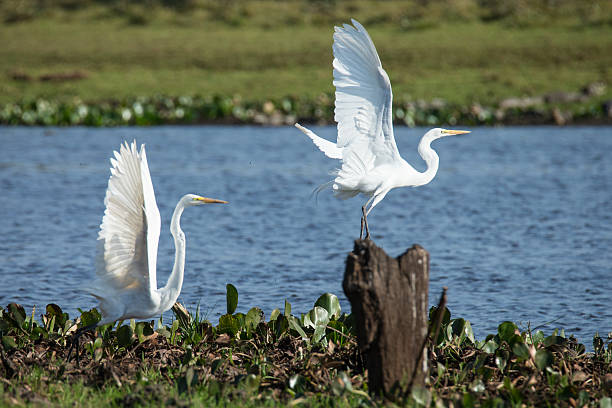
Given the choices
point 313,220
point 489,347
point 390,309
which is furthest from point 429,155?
point 313,220

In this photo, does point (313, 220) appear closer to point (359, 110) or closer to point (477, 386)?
point (359, 110)

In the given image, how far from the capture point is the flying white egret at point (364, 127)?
5.37m

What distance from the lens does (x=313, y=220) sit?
10.1 metres

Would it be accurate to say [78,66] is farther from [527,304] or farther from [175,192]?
[527,304]

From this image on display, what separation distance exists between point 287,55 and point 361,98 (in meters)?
18.5

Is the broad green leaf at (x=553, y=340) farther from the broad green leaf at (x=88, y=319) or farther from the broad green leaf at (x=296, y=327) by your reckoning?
the broad green leaf at (x=88, y=319)

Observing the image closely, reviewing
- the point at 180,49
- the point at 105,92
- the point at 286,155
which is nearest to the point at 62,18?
the point at 180,49

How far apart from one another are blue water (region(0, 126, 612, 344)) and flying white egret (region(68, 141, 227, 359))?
0.79 feet

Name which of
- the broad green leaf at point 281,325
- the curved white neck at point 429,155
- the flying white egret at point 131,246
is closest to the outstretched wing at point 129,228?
the flying white egret at point 131,246

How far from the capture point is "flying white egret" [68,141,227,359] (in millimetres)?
4395

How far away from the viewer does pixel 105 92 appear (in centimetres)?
2041

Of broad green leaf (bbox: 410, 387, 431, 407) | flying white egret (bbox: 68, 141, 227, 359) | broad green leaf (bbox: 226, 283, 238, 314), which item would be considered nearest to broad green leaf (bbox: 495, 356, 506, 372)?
broad green leaf (bbox: 410, 387, 431, 407)

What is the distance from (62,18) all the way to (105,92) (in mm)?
11061

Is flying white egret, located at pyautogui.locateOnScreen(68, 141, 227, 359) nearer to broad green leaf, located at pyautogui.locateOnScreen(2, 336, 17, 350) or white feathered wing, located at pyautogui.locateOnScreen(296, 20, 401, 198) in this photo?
broad green leaf, located at pyautogui.locateOnScreen(2, 336, 17, 350)
